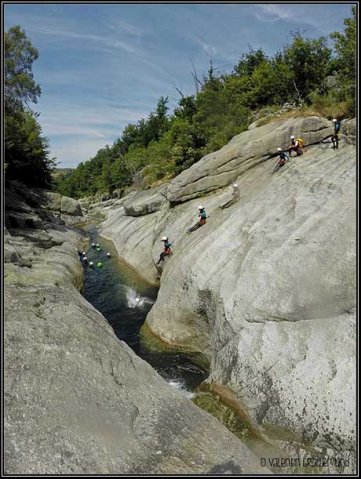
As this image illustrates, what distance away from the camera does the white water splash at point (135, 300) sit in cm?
3375

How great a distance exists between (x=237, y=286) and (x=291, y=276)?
332cm

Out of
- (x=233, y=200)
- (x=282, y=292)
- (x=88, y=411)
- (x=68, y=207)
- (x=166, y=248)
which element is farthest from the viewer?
(x=68, y=207)

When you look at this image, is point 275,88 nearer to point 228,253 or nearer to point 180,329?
point 228,253

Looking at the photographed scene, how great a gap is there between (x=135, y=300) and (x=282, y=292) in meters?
18.4

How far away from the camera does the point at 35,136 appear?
5994cm

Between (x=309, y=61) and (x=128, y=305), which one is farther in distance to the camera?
(x=309, y=61)

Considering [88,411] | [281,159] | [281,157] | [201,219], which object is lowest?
[88,411]

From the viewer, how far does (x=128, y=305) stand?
1334 inches

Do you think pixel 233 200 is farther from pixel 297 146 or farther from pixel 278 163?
pixel 297 146

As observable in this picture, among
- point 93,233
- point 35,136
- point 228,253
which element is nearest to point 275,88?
point 228,253

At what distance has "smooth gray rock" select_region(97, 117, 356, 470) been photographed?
629 inches

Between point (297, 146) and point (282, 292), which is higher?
point (297, 146)

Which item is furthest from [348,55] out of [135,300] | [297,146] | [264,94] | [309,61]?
[135,300]

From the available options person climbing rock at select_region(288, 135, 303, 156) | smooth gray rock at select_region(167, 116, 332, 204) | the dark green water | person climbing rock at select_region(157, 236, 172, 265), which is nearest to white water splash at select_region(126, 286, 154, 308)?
the dark green water
